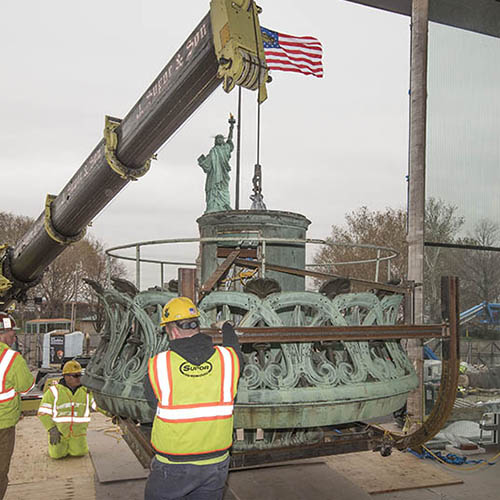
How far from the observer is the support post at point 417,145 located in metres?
10.1

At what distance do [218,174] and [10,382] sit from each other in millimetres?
4396

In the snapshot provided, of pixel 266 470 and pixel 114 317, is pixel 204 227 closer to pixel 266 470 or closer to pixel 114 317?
pixel 114 317

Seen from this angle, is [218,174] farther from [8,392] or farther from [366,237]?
[366,237]

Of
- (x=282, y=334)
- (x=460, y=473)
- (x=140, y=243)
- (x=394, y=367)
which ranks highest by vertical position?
(x=140, y=243)

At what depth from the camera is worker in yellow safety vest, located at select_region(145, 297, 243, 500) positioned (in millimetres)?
3561

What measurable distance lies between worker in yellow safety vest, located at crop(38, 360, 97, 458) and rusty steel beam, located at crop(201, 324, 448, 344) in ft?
15.3

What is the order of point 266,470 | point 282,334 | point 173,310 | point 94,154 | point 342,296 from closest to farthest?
point 173,310
point 282,334
point 342,296
point 266,470
point 94,154

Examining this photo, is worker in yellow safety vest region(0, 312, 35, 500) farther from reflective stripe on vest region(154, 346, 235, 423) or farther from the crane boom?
the crane boom

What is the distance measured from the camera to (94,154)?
29.6 feet

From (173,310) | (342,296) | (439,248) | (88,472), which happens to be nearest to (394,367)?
(342,296)

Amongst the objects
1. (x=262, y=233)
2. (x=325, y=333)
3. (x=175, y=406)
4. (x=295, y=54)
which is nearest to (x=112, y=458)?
(x=262, y=233)

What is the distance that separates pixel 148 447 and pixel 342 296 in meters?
2.39

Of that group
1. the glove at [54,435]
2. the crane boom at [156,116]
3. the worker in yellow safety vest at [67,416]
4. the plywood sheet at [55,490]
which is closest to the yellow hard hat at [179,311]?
the crane boom at [156,116]

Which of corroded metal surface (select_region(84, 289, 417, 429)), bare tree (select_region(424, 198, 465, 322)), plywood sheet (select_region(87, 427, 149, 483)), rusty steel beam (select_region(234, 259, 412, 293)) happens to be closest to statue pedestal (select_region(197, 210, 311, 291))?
rusty steel beam (select_region(234, 259, 412, 293))
